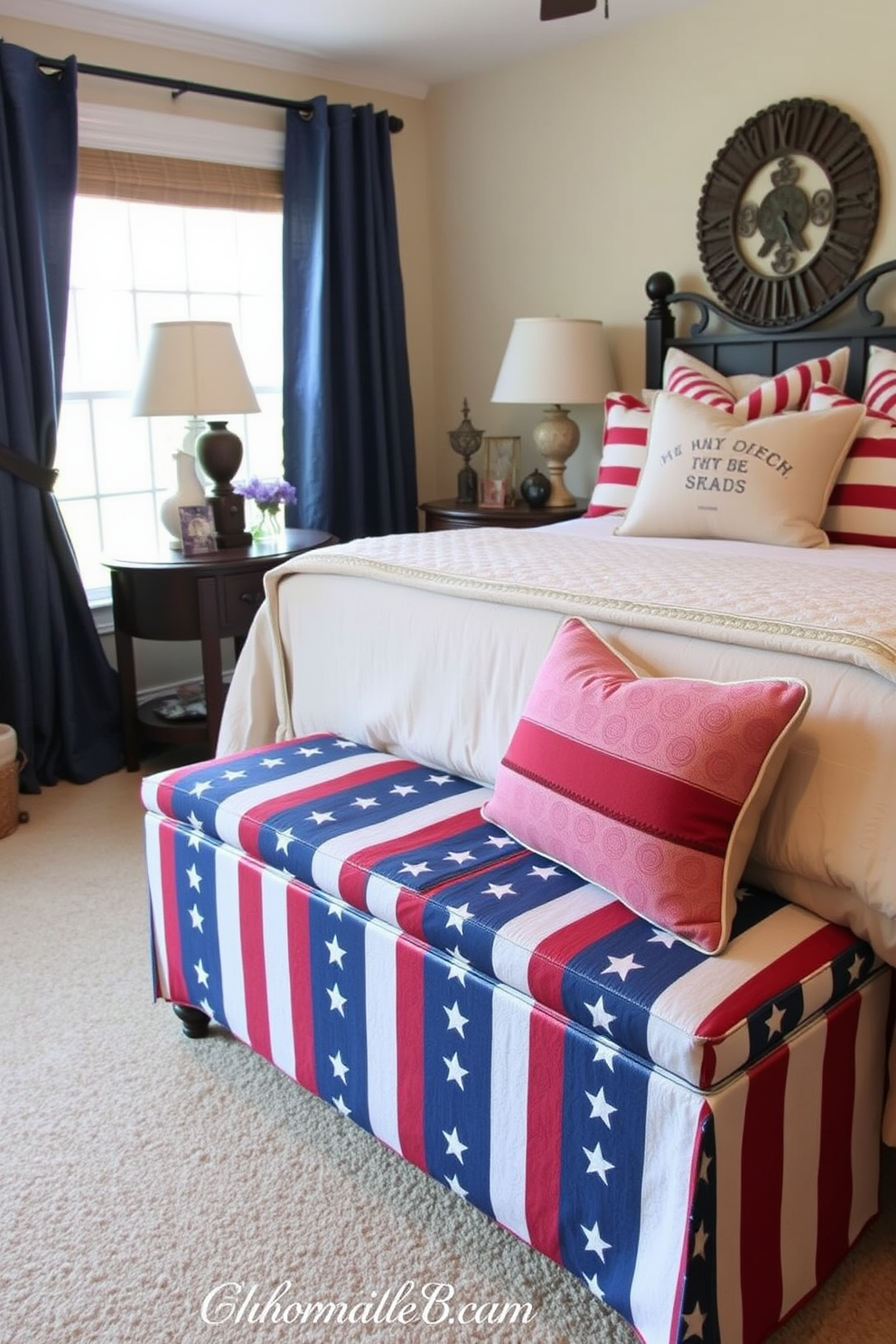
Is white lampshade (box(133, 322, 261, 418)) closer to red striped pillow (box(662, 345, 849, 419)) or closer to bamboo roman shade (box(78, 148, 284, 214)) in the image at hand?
bamboo roman shade (box(78, 148, 284, 214))

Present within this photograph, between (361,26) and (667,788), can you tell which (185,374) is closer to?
(361,26)

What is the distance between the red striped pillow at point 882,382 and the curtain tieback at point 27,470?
235 centimetres

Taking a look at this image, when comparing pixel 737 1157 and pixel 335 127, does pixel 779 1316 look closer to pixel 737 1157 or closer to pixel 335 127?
pixel 737 1157

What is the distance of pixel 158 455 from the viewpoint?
13.4ft

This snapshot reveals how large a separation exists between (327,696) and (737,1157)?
1370 mm

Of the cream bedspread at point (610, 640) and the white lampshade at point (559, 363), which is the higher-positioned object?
the white lampshade at point (559, 363)

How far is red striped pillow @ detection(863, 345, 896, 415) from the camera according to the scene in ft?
9.60

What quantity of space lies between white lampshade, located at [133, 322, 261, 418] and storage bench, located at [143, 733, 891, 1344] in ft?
5.55

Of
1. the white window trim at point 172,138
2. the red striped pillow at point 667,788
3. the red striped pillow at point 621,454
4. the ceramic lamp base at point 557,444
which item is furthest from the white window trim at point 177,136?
the red striped pillow at point 667,788

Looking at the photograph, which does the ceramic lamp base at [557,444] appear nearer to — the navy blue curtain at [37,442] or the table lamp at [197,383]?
the table lamp at [197,383]

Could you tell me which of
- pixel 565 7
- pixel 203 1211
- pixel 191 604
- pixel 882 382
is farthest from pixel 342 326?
Result: pixel 203 1211

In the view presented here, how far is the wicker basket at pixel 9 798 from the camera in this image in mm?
3096

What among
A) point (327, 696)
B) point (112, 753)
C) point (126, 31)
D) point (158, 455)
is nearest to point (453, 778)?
point (327, 696)

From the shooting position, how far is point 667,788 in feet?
4.88
